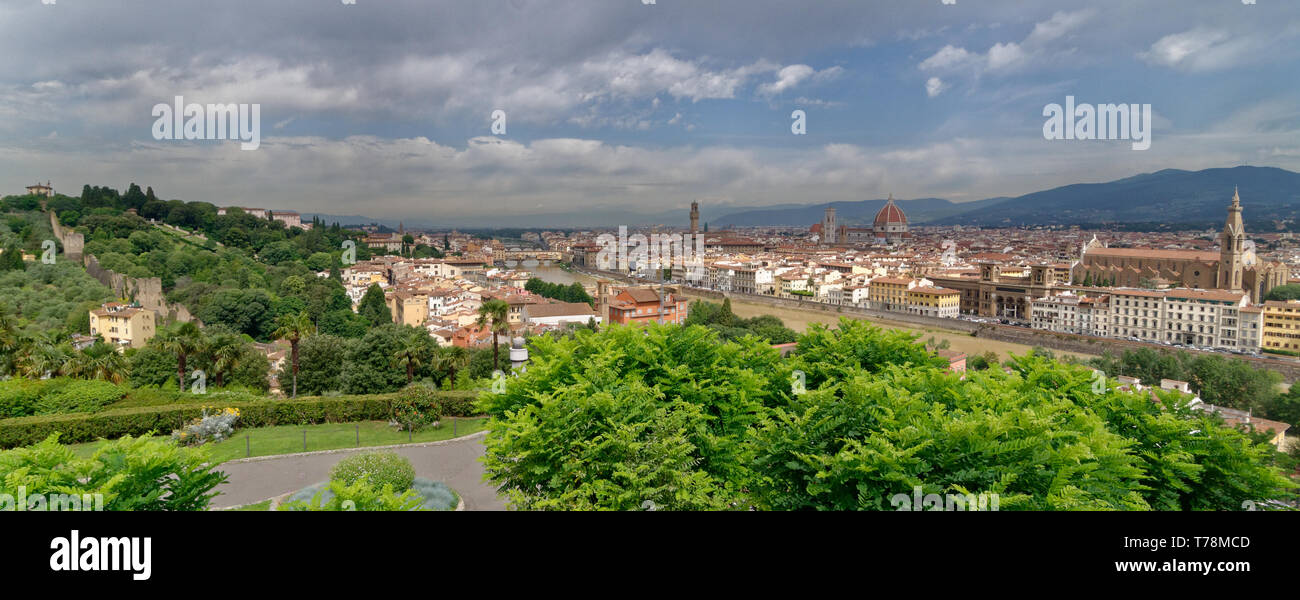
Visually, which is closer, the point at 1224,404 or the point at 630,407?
the point at 630,407

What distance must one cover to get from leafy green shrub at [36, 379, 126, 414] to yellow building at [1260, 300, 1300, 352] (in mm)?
23189

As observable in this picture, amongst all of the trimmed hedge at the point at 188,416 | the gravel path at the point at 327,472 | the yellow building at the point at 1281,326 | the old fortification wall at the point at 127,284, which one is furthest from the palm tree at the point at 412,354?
the yellow building at the point at 1281,326

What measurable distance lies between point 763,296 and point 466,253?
2949cm

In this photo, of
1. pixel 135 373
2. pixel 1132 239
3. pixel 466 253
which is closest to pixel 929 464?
pixel 135 373

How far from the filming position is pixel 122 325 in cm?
1900

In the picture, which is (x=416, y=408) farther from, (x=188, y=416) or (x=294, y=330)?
(x=294, y=330)

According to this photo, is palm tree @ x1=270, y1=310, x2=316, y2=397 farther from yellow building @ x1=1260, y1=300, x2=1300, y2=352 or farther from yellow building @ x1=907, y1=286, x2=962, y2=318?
yellow building @ x1=1260, y1=300, x2=1300, y2=352

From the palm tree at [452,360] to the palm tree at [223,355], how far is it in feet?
13.8

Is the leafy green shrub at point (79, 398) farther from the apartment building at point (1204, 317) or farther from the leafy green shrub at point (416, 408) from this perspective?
the apartment building at point (1204, 317)

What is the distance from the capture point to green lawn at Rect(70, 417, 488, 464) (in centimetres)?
863

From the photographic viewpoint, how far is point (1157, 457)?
4.30 m

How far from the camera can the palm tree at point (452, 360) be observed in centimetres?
1200

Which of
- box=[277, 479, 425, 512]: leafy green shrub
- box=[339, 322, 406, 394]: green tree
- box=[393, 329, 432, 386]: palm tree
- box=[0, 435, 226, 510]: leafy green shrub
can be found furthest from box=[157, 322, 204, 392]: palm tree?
box=[277, 479, 425, 512]: leafy green shrub
